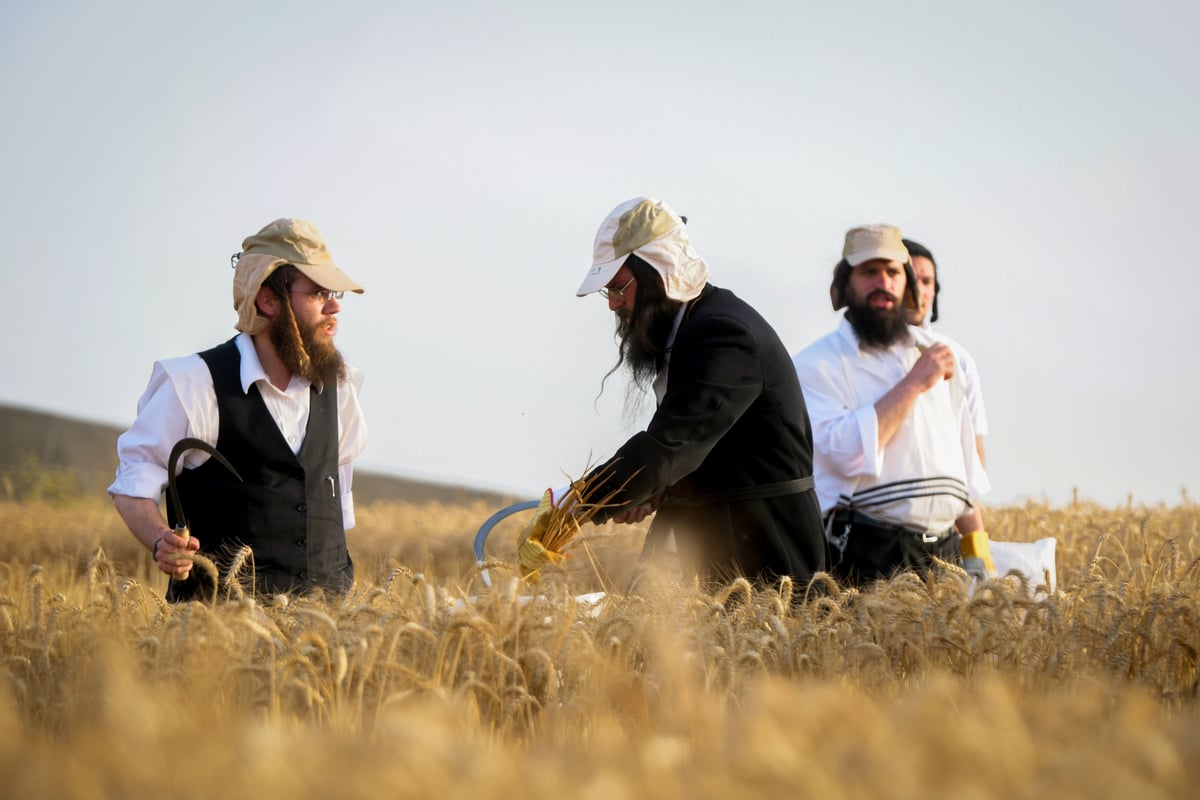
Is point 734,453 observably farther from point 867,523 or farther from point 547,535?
point 867,523

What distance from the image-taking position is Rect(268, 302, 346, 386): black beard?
460cm

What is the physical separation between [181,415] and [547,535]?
138 cm

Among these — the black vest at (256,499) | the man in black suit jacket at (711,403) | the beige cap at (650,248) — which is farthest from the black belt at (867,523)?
the black vest at (256,499)

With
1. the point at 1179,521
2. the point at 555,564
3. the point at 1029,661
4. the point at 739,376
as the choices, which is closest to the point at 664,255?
the point at 739,376

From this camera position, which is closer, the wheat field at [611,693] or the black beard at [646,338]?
the wheat field at [611,693]

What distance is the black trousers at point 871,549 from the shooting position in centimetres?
550

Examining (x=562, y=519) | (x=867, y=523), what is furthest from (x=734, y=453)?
(x=867, y=523)

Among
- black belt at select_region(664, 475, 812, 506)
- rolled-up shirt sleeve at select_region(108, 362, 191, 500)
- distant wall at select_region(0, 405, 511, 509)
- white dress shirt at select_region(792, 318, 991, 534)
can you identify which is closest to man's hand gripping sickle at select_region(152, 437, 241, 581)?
rolled-up shirt sleeve at select_region(108, 362, 191, 500)

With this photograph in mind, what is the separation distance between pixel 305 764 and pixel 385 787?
0.50 feet

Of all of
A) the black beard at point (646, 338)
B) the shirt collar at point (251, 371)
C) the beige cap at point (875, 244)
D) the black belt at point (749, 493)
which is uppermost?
the beige cap at point (875, 244)

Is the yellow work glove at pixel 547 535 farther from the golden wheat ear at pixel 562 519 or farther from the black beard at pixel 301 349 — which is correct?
the black beard at pixel 301 349

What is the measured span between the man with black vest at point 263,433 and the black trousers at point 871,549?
7.34 feet

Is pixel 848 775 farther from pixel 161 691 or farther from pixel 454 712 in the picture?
pixel 161 691

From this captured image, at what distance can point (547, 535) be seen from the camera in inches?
169
